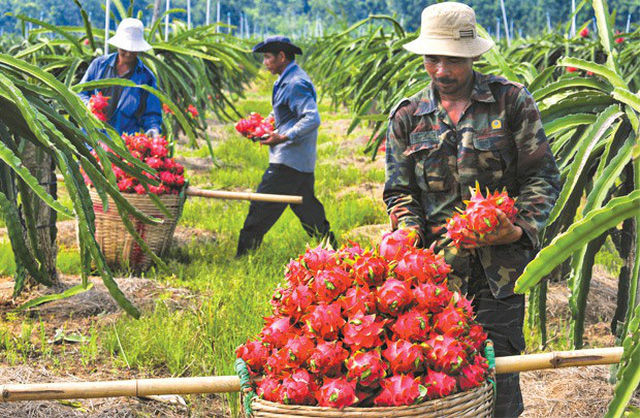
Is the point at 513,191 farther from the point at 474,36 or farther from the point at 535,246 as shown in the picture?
the point at 474,36

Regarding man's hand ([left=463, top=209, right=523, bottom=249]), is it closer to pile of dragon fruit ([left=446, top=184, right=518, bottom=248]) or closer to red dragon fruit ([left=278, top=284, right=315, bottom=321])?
pile of dragon fruit ([left=446, top=184, right=518, bottom=248])

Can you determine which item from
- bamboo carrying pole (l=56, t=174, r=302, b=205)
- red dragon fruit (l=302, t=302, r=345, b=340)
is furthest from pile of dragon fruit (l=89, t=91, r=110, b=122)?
red dragon fruit (l=302, t=302, r=345, b=340)

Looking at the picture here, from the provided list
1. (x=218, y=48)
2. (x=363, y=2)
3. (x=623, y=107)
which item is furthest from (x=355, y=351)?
(x=363, y=2)

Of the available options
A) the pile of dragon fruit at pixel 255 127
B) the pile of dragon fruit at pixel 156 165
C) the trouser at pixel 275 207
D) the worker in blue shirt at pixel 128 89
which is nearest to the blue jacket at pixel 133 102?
the worker in blue shirt at pixel 128 89

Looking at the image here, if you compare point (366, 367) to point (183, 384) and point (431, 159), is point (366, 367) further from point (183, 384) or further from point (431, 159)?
point (431, 159)

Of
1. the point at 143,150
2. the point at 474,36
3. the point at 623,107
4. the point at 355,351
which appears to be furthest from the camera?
the point at 143,150

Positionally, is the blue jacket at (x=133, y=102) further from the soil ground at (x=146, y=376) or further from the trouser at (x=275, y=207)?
the soil ground at (x=146, y=376)

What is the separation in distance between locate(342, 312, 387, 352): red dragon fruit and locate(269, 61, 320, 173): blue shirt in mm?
3712

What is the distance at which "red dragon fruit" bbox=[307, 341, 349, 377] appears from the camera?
1.84m

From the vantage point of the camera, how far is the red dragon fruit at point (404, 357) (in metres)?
1.84

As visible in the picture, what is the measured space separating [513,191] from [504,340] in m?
0.49

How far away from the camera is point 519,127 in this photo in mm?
2562

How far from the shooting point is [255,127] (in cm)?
569

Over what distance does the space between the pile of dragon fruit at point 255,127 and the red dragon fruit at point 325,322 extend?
375 cm
